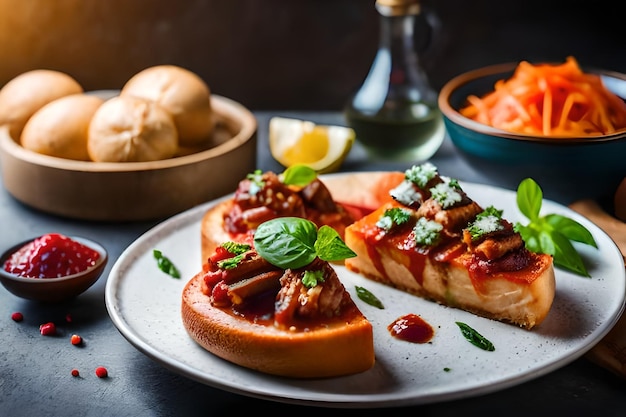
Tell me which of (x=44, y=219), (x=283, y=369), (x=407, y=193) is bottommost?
(x=44, y=219)

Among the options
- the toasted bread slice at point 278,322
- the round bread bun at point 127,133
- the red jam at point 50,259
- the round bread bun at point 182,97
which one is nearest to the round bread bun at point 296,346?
the toasted bread slice at point 278,322

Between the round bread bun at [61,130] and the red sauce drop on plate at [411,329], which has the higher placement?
the round bread bun at [61,130]

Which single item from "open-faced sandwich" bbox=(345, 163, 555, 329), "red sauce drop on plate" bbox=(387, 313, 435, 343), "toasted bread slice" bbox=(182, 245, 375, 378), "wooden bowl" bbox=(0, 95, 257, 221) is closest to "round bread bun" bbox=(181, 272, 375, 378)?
"toasted bread slice" bbox=(182, 245, 375, 378)

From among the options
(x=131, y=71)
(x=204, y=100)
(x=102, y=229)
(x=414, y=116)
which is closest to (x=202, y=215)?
(x=102, y=229)

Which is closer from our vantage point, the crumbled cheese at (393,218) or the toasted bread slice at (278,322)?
the toasted bread slice at (278,322)

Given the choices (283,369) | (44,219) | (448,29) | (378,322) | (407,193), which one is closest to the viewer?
(283,369)

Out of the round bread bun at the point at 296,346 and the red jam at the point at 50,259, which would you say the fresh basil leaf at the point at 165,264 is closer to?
the red jam at the point at 50,259

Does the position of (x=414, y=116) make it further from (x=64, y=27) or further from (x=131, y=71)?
(x=64, y=27)
